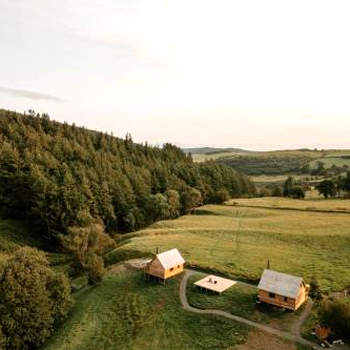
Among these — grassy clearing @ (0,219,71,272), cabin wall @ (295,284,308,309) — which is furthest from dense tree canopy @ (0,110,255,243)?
cabin wall @ (295,284,308,309)

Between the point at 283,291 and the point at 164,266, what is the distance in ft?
62.6

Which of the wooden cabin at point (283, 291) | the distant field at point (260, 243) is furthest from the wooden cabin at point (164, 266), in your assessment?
the wooden cabin at point (283, 291)

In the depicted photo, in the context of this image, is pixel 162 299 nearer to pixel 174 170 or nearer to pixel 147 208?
pixel 147 208

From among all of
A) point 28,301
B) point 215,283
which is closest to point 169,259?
point 215,283

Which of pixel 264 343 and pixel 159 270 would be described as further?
pixel 159 270

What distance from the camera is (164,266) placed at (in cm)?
5519

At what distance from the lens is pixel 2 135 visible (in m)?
116

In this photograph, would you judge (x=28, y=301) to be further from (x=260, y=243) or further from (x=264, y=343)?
(x=260, y=243)

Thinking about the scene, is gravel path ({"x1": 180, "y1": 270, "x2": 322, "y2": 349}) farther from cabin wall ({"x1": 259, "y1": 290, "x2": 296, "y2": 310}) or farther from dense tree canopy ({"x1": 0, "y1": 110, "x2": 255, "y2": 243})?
dense tree canopy ({"x1": 0, "y1": 110, "x2": 255, "y2": 243})

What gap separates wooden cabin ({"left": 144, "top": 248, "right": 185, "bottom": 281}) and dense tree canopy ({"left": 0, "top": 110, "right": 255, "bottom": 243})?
39534mm

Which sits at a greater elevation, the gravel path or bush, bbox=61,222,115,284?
bush, bbox=61,222,115,284

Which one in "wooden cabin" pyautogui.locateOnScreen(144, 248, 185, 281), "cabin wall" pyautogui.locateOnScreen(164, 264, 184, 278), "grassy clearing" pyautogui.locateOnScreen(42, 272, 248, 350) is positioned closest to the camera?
"grassy clearing" pyautogui.locateOnScreen(42, 272, 248, 350)

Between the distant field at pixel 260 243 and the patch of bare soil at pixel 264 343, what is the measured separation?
575 inches

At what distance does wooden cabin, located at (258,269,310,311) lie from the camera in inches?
1785
